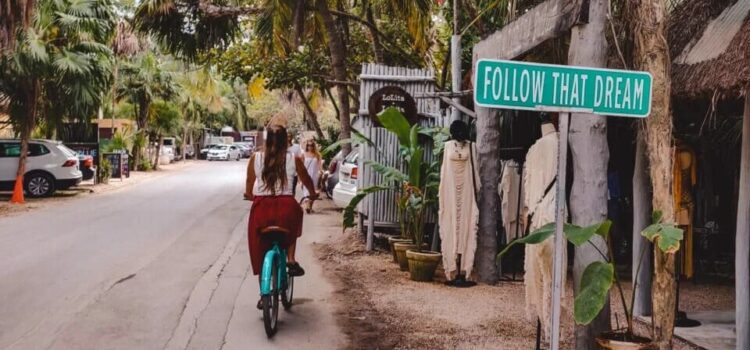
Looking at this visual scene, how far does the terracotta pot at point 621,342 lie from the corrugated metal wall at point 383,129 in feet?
20.3

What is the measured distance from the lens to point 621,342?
508cm

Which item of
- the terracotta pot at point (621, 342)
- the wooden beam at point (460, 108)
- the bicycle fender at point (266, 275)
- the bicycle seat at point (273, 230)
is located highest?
the wooden beam at point (460, 108)

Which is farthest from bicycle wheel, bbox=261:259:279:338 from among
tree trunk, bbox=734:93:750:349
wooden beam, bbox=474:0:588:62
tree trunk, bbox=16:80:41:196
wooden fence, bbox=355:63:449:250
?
tree trunk, bbox=16:80:41:196

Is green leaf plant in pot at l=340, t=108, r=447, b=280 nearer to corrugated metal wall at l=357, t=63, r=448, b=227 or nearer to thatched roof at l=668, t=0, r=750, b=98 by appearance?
corrugated metal wall at l=357, t=63, r=448, b=227

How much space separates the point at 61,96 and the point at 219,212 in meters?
6.39

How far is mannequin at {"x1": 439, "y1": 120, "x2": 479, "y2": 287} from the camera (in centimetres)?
895

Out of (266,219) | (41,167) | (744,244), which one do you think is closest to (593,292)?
(744,244)

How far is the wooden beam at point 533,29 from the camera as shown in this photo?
6262 millimetres

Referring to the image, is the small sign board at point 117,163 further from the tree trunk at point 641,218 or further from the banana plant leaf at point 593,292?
the banana plant leaf at point 593,292

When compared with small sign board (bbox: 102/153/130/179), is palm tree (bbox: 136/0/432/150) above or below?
above

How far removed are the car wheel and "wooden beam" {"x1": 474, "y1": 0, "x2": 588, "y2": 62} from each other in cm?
1526

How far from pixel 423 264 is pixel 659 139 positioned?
4599 mm

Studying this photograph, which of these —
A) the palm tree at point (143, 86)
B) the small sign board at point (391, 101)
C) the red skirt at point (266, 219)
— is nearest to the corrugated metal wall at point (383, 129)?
the small sign board at point (391, 101)

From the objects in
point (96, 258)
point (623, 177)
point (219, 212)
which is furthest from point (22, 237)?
point (623, 177)
